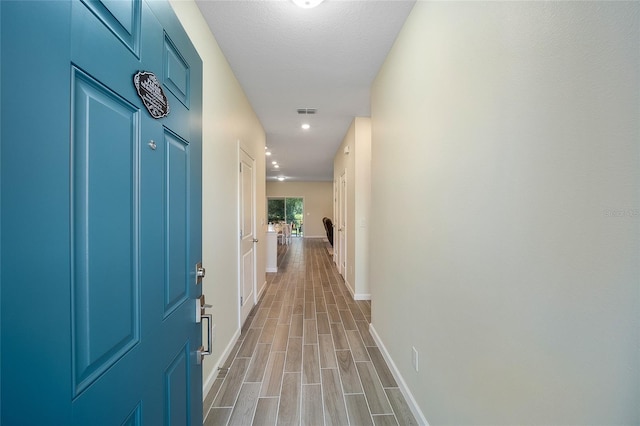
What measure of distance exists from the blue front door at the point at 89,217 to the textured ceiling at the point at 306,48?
1.08 m

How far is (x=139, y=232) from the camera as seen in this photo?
0.72 m

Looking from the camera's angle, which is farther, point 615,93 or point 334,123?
point 334,123

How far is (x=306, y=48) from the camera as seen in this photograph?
208cm

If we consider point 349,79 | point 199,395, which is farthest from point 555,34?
point 349,79

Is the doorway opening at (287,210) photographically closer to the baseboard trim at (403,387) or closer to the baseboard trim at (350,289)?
the baseboard trim at (350,289)

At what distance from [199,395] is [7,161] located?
1180 mm

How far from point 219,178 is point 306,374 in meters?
1.74

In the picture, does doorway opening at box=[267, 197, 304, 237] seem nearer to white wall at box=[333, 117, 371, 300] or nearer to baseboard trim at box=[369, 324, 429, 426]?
white wall at box=[333, 117, 371, 300]

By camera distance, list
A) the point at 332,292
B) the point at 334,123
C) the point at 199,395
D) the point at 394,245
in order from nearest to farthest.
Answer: the point at 199,395
the point at 394,245
the point at 334,123
the point at 332,292

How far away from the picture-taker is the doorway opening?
12000 mm

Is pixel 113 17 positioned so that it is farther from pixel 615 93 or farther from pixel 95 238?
pixel 615 93

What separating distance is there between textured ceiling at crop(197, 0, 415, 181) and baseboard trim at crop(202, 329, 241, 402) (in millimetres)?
2501

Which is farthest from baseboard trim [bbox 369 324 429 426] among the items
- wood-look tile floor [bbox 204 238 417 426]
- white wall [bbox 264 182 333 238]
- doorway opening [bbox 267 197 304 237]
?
doorway opening [bbox 267 197 304 237]

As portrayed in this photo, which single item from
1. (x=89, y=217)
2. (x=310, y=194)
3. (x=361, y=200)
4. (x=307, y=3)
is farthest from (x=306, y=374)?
(x=310, y=194)
